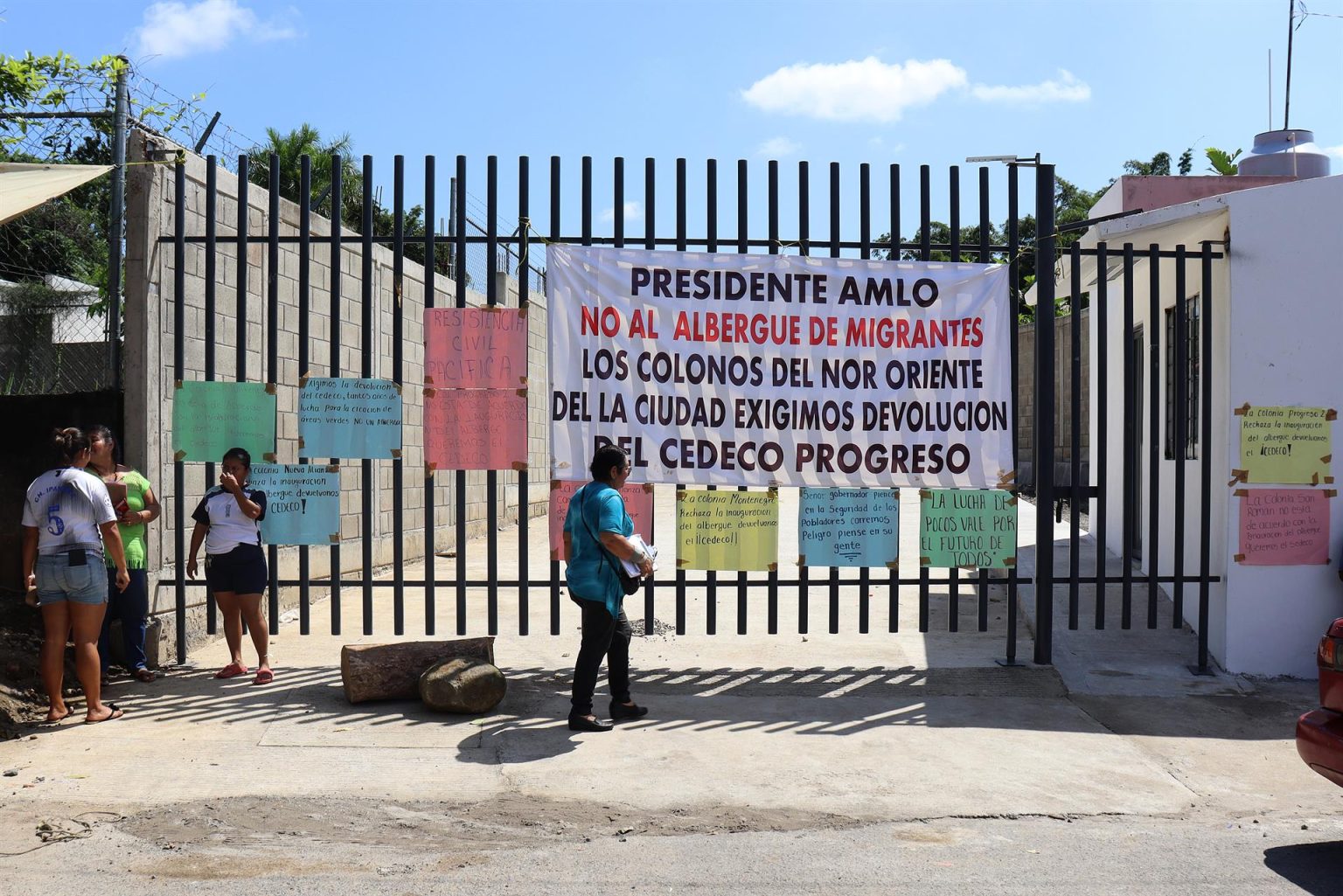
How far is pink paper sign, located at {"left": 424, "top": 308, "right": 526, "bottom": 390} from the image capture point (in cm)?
703

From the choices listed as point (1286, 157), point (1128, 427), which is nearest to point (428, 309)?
point (1128, 427)

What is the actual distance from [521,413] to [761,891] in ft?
12.5

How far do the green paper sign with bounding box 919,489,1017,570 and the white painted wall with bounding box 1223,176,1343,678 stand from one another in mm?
1504

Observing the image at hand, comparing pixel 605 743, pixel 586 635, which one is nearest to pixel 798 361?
pixel 586 635

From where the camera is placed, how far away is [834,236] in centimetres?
715

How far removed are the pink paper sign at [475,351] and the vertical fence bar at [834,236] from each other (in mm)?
2048

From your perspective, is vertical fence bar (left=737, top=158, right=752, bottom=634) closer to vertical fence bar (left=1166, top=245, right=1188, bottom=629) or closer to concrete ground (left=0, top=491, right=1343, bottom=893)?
concrete ground (left=0, top=491, right=1343, bottom=893)

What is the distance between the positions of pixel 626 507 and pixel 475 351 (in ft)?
4.54

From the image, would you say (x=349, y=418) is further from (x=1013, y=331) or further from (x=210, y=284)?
(x=1013, y=331)

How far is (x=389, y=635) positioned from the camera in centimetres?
824

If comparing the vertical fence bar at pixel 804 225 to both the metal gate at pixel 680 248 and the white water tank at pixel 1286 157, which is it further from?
the white water tank at pixel 1286 157

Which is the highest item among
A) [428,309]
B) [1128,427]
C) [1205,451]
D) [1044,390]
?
[428,309]

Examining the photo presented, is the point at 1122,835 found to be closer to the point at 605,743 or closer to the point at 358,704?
the point at 605,743

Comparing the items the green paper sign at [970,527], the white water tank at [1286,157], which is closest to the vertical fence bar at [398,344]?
the green paper sign at [970,527]
